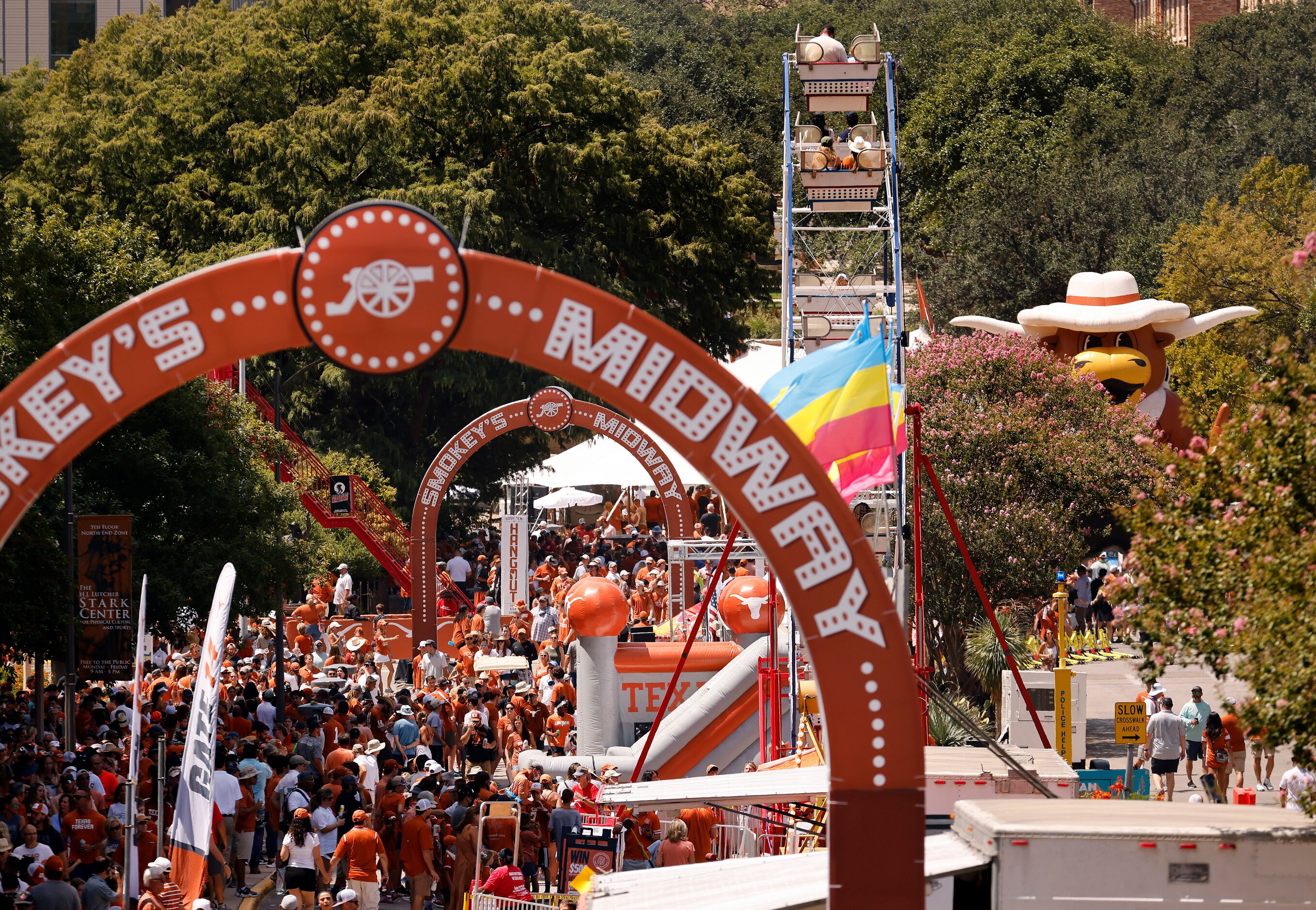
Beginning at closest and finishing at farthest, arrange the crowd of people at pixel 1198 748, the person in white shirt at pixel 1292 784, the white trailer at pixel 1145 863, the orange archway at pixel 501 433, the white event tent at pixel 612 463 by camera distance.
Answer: the white trailer at pixel 1145 863 → the person in white shirt at pixel 1292 784 → the crowd of people at pixel 1198 748 → the orange archway at pixel 501 433 → the white event tent at pixel 612 463

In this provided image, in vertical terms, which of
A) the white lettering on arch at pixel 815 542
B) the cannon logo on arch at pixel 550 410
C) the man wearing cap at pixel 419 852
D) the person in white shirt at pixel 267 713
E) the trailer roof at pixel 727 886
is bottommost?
the man wearing cap at pixel 419 852

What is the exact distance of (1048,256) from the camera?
1881 inches

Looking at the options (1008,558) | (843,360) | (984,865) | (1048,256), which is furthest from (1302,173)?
(984,865)

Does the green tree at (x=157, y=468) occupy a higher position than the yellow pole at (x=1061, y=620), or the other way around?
the green tree at (x=157, y=468)

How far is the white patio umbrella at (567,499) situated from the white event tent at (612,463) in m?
0.49

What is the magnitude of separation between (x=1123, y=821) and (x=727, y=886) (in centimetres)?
227

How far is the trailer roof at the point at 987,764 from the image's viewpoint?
12.3 meters

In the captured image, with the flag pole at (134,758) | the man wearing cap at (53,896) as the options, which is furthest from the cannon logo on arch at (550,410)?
the man wearing cap at (53,896)

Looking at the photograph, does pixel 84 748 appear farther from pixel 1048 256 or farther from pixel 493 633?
pixel 1048 256

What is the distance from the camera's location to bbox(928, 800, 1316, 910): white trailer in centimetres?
837

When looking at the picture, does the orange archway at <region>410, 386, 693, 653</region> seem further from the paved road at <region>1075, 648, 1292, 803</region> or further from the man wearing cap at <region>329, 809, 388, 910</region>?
the man wearing cap at <region>329, 809, 388, 910</region>

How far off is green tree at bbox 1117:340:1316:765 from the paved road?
980cm

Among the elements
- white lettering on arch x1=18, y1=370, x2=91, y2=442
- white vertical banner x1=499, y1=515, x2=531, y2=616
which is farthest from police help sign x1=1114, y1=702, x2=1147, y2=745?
white lettering on arch x1=18, y1=370, x2=91, y2=442

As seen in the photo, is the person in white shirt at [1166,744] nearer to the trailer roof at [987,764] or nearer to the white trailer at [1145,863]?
the trailer roof at [987,764]
